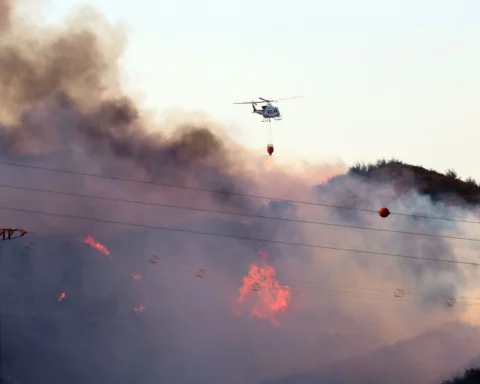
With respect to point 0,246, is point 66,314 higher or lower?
lower

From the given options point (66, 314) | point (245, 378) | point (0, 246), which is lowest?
point (245, 378)

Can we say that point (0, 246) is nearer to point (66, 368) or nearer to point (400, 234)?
point (66, 368)

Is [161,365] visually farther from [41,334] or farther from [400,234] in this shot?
[400,234]

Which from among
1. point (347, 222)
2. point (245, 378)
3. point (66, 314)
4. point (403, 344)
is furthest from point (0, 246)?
point (403, 344)

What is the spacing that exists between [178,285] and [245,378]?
23.9 m

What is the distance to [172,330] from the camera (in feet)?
565

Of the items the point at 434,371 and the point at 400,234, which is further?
the point at 400,234

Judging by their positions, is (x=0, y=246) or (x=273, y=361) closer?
(x=273, y=361)

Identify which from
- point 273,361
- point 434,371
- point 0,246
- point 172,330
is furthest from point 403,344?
point 0,246

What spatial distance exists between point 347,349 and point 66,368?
179ft

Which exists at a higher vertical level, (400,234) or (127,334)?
(400,234)

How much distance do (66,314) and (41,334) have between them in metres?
6.45

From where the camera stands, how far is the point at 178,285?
6954 inches

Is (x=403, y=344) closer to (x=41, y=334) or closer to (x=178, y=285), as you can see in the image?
(x=178, y=285)
